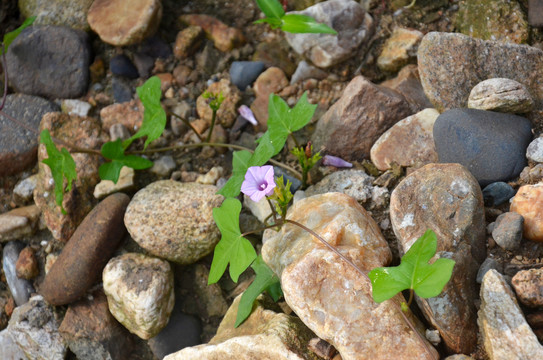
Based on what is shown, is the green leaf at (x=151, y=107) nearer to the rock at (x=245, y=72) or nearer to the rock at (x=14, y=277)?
the rock at (x=245, y=72)

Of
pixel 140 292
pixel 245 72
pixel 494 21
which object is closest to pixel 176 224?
pixel 140 292

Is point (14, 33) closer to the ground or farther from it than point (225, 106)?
farther from it

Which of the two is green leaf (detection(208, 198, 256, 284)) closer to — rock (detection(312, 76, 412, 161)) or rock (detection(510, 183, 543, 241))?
rock (detection(312, 76, 412, 161))

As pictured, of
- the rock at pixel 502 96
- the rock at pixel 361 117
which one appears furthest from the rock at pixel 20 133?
the rock at pixel 502 96

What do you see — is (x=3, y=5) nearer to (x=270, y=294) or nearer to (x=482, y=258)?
(x=270, y=294)

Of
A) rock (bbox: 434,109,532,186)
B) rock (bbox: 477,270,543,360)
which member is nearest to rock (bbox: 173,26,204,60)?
rock (bbox: 434,109,532,186)

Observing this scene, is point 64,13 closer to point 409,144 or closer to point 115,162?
point 115,162
